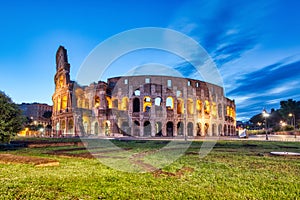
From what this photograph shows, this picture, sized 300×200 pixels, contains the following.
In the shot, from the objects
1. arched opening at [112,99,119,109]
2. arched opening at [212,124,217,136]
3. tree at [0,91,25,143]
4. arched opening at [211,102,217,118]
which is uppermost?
arched opening at [112,99,119,109]

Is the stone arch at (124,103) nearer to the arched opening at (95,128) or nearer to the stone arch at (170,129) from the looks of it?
the arched opening at (95,128)

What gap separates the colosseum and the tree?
27157 mm

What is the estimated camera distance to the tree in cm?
1041

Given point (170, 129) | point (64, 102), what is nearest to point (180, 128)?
point (170, 129)

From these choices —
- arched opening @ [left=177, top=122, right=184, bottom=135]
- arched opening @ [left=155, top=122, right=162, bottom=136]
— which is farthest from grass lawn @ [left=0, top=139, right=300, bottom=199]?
arched opening @ [left=177, top=122, right=184, bottom=135]

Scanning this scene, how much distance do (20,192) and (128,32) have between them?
847 cm

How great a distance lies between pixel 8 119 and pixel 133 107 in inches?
1296

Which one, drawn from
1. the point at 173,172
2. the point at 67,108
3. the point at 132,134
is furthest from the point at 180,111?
the point at 173,172

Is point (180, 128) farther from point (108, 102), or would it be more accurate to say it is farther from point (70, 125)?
point (70, 125)

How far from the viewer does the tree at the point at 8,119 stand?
10406 mm

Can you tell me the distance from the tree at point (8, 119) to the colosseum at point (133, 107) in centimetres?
2716

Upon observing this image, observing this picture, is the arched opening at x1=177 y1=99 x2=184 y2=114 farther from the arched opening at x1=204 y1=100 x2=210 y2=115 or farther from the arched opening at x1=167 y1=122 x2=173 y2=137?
the arched opening at x1=204 y1=100 x2=210 y2=115

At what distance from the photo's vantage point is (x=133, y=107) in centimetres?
4372

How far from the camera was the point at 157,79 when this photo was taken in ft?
141
